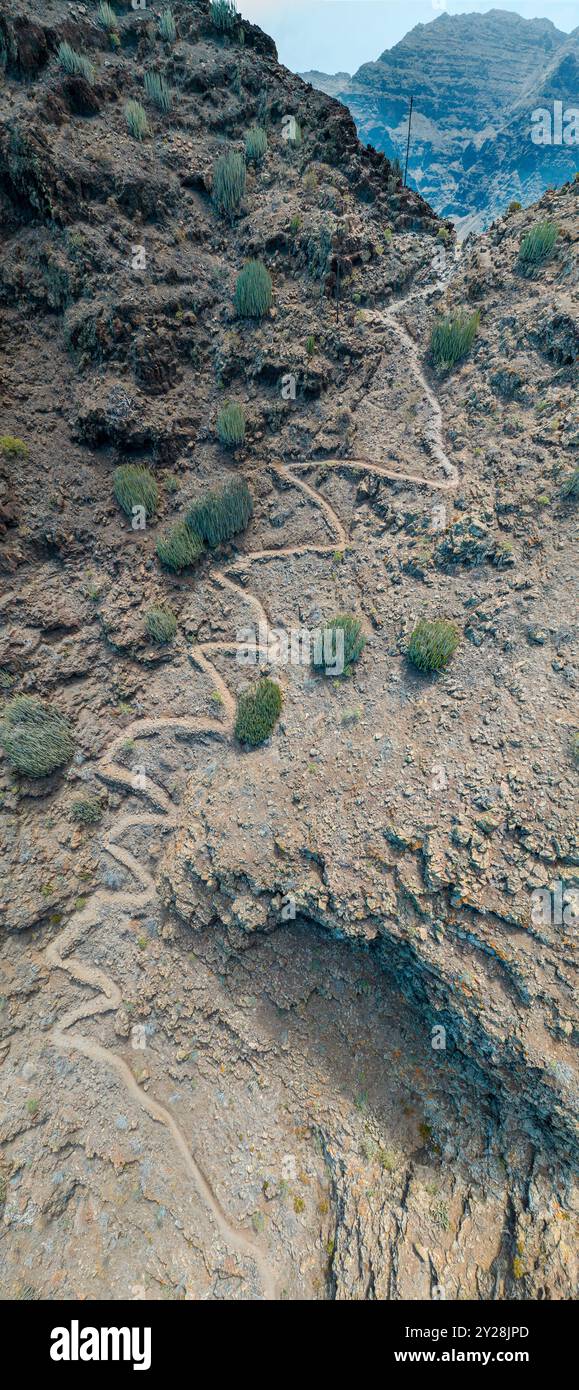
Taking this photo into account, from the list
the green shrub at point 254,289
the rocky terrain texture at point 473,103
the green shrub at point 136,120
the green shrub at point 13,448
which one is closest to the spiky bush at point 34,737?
the green shrub at point 13,448

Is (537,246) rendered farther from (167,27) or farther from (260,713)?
(167,27)

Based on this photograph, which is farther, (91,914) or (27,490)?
(27,490)

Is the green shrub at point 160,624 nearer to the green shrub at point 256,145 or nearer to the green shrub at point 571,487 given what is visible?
the green shrub at point 571,487

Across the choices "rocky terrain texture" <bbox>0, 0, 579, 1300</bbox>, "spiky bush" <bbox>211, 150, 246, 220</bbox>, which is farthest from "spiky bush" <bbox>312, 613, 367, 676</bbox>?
"spiky bush" <bbox>211, 150, 246, 220</bbox>

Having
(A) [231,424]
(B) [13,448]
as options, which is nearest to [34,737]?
(B) [13,448]
